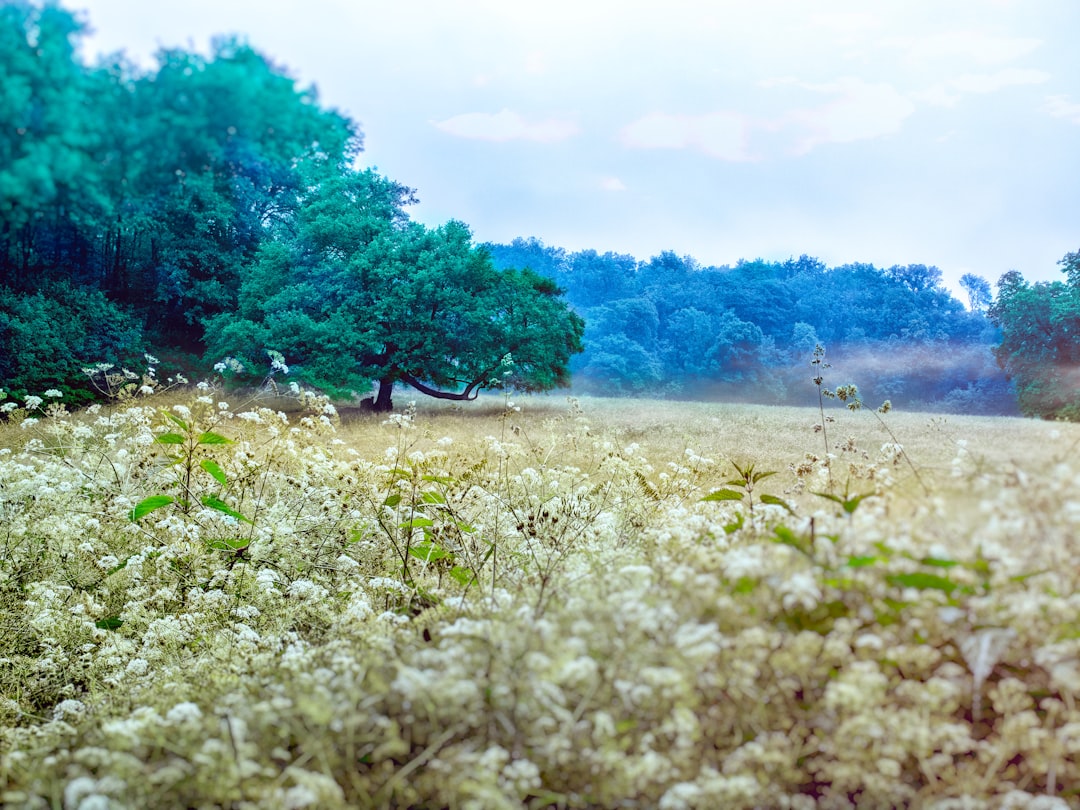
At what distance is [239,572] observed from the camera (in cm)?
396

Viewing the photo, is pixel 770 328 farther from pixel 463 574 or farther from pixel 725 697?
pixel 725 697

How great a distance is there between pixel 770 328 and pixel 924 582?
8.61 m

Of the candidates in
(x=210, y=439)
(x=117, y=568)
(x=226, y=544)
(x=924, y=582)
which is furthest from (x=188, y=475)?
(x=924, y=582)

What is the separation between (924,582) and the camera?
1420 millimetres

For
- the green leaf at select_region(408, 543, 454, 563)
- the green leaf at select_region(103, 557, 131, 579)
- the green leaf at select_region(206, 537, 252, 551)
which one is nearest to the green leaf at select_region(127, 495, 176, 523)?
the green leaf at select_region(206, 537, 252, 551)

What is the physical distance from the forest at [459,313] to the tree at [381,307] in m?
0.03

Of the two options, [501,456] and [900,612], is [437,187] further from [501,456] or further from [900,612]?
[900,612]

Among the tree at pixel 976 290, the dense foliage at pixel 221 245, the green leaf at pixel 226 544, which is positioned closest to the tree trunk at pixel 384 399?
the dense foliage at pixel 221 245

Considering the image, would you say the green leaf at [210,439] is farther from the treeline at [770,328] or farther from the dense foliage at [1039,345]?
the dense foliage at [1039,345]

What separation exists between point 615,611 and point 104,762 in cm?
110

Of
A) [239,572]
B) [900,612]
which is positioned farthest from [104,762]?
[239,572]

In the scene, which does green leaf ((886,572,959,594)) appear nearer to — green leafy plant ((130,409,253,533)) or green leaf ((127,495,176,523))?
green leafy plant ((130,409,253,533))

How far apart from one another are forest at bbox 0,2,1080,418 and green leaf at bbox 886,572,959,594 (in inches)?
196

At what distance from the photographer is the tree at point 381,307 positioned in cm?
926
